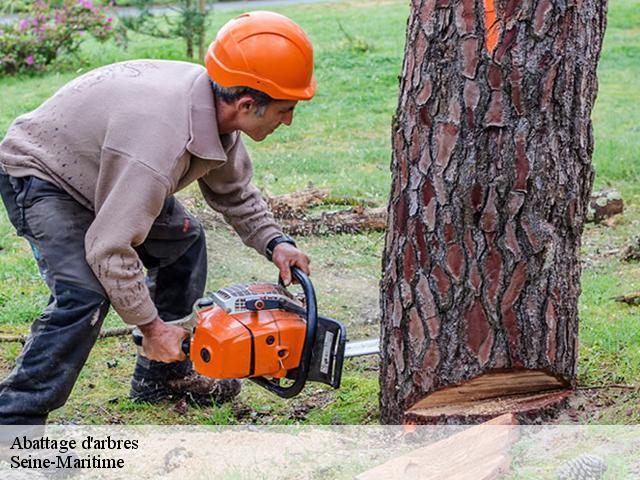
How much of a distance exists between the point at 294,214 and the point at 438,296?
10.1 ft

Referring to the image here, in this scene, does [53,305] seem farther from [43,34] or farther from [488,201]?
[43,34]

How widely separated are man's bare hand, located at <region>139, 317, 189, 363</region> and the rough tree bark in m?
0.73

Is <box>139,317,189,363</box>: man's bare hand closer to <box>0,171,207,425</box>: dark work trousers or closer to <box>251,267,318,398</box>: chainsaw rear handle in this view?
<box>0,171,207,425</box>: dark work trousers

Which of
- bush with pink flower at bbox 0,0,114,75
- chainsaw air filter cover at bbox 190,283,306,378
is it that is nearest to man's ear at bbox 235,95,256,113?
chainsaw air filter cover at bbox 190,283,306,378

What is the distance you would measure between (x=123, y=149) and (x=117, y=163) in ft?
0.17

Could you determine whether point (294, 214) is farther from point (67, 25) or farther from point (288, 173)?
point (67, 25)

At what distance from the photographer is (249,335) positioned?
3104 millimetres

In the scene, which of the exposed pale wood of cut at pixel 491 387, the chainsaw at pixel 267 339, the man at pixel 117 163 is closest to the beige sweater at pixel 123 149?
the man at pixel 117 163

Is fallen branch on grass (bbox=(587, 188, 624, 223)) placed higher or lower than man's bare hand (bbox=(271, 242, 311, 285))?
lower

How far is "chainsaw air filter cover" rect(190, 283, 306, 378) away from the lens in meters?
3.10

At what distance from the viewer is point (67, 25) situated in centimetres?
1270

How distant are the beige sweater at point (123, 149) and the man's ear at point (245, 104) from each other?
0.29 ft

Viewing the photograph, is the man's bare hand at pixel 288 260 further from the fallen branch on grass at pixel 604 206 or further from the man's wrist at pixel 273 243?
the fallen branch on grass at pixel 604 206

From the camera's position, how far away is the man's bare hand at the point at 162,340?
10.4ft
